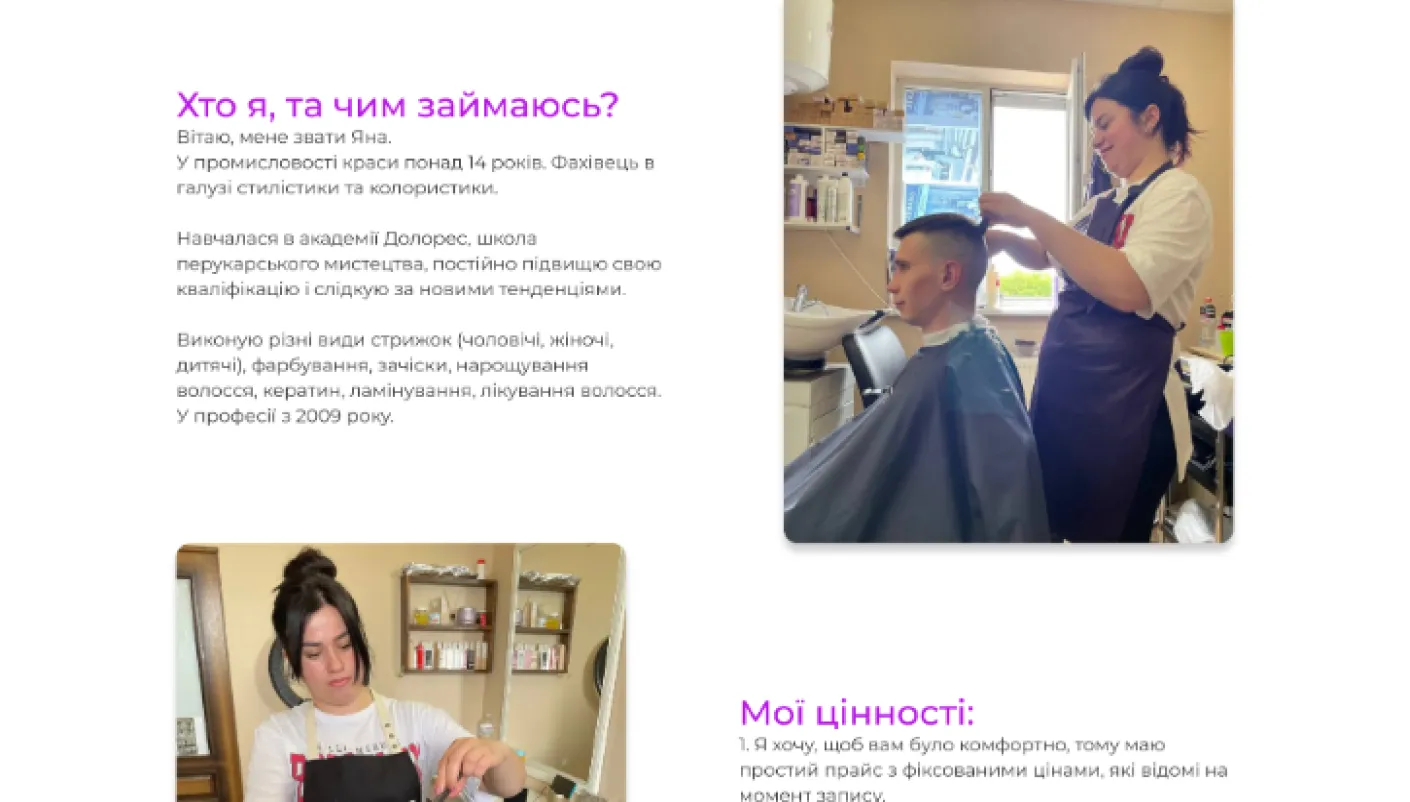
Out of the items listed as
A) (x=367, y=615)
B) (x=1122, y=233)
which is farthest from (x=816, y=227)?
(x=367, y=615)

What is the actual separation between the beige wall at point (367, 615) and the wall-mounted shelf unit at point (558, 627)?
2 cm

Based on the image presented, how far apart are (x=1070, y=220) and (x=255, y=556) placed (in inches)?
44.3

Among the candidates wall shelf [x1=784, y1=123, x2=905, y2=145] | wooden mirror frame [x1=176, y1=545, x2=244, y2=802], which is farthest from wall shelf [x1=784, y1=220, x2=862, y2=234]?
wooden mirror frame [x1=176, y1=545, x2=244, y2=802]

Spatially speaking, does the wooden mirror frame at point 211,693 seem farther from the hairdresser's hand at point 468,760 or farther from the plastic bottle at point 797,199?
the plastic bottle at point 797,199

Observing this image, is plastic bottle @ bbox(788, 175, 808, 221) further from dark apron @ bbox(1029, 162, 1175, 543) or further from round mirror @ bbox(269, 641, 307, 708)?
round mirror @ bbox(269, 641, 307, 708)

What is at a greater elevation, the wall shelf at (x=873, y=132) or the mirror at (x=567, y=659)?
the wall shelf at (x=873, y=132)

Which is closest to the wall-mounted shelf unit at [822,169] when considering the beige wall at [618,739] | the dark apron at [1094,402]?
the dark apron at [1094,402]

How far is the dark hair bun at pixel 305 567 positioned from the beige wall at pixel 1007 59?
2.23ft

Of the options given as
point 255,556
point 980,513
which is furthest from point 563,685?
point 980,513

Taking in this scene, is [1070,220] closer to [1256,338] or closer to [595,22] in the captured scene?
[1256,338]

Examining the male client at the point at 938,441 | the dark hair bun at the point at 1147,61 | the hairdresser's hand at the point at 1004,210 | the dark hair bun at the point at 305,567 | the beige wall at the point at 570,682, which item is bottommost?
the beige wall at the point at 570,682

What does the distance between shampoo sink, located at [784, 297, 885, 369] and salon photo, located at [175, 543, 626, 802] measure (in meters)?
0.35

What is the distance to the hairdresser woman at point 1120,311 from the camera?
1.48 metres

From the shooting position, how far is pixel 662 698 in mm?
1470
